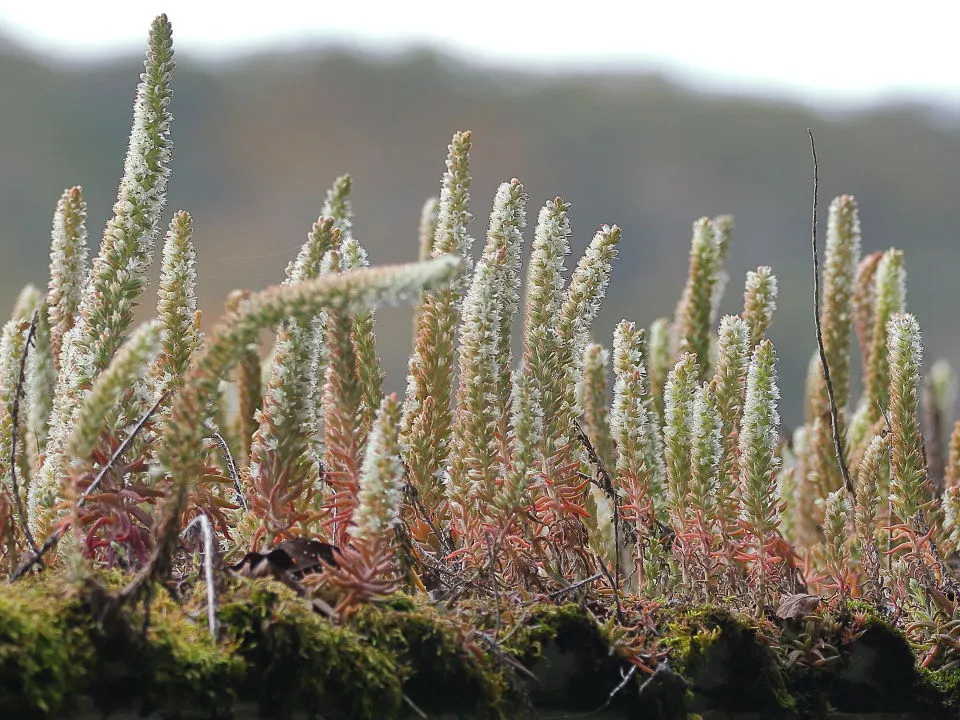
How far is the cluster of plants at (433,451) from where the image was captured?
0.80m

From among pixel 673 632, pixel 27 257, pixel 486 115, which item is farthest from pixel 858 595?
pixel 486 115

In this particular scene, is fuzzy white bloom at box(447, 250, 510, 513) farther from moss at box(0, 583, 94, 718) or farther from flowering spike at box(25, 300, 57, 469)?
flowering spike at box(25, 300, 57, 469)

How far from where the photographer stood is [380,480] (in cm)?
78

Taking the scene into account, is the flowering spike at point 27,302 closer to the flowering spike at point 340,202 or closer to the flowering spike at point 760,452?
the flowering spike at point 340,202

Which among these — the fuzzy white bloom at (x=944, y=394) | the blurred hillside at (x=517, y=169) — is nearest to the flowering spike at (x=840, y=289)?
the fuzzy white bloom at (x=944, y=394)

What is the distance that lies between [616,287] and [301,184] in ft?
41.4

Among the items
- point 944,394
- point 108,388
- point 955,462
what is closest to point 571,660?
point 108,388

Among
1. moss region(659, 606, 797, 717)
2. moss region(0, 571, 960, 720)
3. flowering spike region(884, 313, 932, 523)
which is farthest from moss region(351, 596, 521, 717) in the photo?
flowering spike region(884, 313, 932, 523)

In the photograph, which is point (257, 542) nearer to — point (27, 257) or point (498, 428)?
point (498, 428)

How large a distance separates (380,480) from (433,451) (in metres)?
0.49

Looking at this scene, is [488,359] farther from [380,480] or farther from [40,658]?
[40,658]

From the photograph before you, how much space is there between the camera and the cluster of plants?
80 centimetres

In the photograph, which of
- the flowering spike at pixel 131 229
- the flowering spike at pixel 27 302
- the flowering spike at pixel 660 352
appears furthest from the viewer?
the flowering spike at pixel 660 352

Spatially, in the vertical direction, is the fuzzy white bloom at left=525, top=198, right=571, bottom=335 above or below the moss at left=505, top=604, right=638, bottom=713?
above
